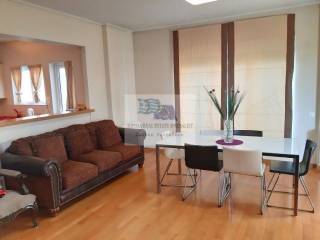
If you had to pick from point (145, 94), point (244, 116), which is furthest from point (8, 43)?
point (244, 116)

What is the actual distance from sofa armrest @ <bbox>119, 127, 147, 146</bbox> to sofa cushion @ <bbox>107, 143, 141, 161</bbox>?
0.14 metres

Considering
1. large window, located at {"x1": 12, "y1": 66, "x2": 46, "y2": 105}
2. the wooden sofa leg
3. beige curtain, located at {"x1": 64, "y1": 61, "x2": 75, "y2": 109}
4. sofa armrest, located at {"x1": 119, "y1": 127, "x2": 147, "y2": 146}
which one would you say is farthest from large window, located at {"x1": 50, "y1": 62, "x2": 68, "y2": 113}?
the wooden sofa leg

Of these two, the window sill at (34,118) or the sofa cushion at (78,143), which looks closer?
the window sill at (34,118)

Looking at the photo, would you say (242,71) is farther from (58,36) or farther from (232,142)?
(58,36)

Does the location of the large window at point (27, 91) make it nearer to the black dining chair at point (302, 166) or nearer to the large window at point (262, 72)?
the large window at point (262, 72)

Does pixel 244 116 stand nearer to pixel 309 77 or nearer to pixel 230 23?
pixel 309 77

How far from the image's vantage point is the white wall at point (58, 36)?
351 centimetres

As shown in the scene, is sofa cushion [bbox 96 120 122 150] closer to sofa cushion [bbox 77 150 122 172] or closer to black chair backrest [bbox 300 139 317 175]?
sofa cushion [bbox 77 150 122 172]

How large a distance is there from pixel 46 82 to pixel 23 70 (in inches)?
37.8

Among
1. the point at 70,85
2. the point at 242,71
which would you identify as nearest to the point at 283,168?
the point at 242,71

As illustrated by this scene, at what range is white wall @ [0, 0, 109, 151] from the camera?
3.51 m

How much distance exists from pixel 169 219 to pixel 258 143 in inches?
59.0

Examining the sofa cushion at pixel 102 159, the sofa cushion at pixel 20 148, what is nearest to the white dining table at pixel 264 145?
the sofa cushion at pixel 102 159

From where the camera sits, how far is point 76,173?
336cm
